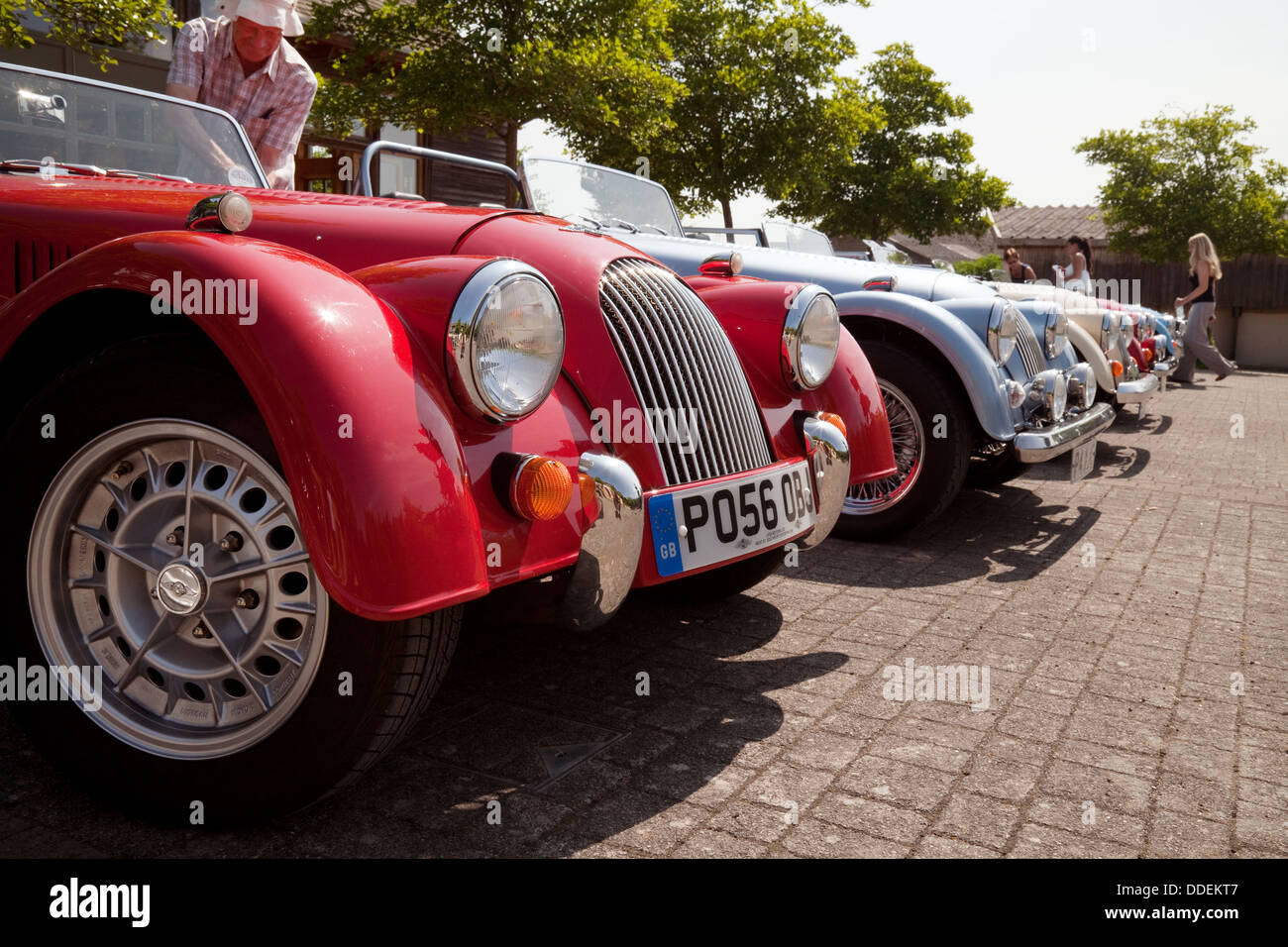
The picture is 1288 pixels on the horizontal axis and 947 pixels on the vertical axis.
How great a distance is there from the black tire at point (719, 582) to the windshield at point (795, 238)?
3475 millimetres

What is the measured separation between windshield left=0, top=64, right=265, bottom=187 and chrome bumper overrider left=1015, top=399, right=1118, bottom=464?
352cm

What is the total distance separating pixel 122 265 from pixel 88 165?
1420 millimetres

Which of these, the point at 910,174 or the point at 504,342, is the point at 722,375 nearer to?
the point at 504,342

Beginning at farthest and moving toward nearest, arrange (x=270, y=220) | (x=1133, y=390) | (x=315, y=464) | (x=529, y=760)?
(x=1133, y=390)
(x=270, y=220)
(x=529, y=760)
(x=315, y=464)

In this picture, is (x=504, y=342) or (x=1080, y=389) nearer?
(x=504, y=342)

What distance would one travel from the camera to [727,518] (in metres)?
2.51

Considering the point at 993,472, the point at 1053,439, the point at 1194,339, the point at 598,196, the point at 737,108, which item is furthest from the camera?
the point at 737,108

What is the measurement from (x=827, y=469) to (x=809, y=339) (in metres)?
0.48

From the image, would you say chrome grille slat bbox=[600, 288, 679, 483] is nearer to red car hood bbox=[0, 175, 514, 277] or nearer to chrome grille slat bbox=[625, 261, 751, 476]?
Answer: chrome grille slat bbox=[625, 261, 751, 476]

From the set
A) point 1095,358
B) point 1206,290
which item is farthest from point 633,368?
point 1206,290

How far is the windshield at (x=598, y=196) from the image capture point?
507 centimetres

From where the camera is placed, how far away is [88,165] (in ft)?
10.4

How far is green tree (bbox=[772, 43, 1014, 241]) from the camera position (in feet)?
96.6
